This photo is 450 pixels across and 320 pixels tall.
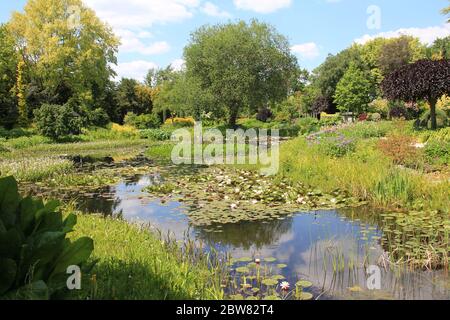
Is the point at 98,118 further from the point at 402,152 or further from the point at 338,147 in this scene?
the point at 402,152

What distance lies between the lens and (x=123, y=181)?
13.6 metres

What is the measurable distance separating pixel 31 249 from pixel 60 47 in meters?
36.7

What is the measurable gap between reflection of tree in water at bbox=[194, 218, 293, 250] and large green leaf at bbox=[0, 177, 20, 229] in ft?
13.0

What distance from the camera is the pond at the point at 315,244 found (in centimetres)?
464

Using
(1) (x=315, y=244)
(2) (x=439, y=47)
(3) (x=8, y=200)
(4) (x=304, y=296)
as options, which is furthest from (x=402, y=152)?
(2) (x=439, y=47)

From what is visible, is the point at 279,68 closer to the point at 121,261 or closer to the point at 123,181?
the point at 123,181

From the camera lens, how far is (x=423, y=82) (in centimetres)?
1725

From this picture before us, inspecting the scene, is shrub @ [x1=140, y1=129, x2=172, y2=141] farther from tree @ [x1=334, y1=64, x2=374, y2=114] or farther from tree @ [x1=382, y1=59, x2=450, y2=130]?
tree @ [x1=334, y1=64, x2=374, y2=114]

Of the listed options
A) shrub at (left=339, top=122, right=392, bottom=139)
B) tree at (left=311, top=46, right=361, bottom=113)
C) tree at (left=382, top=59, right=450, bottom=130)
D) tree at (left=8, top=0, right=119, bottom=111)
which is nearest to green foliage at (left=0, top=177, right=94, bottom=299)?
shrub at (left=339, top=122, right=392, bottom=139)

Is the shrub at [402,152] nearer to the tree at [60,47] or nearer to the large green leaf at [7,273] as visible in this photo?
the large green leaf at [7,273]

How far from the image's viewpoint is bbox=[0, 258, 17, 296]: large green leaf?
283cm
